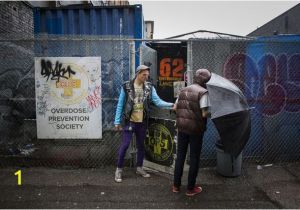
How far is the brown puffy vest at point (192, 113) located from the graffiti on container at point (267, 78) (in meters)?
1.70

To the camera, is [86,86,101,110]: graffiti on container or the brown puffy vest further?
[86,86,101,110]: graffiti on container

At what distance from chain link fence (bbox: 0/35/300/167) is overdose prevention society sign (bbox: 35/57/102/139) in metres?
0.23

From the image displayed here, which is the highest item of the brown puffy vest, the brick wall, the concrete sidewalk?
the brick wall

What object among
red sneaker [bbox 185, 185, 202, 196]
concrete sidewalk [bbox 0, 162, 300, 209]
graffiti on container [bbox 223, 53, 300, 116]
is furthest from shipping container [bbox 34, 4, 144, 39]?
red sneaker [bbox 185, 185, 202, 196]

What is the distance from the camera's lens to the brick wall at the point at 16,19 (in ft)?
25.8

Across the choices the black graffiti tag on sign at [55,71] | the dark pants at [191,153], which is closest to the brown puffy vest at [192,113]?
the dark pants at [191,153]

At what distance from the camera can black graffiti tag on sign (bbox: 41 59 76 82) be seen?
21.2 feet

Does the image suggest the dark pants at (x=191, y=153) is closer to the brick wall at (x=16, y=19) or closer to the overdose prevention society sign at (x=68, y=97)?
the overdose prevention society sign at (x=68, y=97)

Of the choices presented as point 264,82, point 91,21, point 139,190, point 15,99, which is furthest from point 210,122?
point 91,21

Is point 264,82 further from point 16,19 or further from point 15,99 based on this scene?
point 16,19

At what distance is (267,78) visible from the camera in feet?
21.6

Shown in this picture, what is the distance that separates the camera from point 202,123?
5.03m

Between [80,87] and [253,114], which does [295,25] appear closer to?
[253,114]

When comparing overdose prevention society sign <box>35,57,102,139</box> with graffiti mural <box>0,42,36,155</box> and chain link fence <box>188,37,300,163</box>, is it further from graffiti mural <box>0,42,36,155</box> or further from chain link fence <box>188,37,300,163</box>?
chain link fence <box>188,37,300,163</box>
